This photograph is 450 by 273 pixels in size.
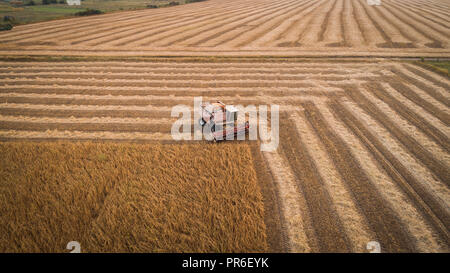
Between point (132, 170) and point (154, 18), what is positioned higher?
point (154, 18)

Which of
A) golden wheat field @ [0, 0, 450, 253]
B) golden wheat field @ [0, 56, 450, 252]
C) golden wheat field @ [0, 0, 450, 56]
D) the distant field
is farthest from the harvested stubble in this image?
the distant field

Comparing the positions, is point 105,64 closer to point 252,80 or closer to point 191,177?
point 252,80

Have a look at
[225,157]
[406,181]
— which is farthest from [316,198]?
[225,157]

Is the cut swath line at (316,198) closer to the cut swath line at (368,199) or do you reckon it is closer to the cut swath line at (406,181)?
the cut swath line at (368,199)

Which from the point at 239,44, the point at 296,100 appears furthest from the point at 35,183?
the point at 239,44

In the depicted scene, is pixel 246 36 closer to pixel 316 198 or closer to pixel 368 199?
pixel 316 198
